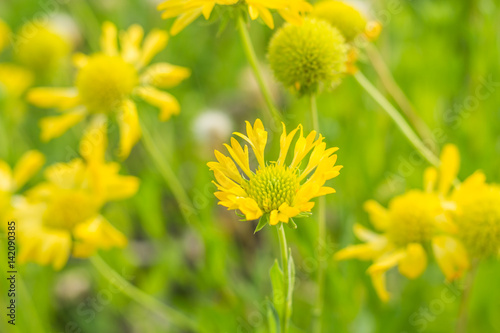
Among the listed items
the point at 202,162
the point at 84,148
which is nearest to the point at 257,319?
the point at 202,162

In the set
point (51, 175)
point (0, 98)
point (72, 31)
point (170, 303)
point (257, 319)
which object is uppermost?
point (72, 31)

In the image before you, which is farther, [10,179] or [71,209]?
[10,179]

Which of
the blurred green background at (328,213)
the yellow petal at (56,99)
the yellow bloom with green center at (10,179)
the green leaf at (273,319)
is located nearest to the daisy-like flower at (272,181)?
the green leaf at (273,319)

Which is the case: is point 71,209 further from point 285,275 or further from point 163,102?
point 285,275

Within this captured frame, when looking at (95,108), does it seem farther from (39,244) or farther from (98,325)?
(98,325)

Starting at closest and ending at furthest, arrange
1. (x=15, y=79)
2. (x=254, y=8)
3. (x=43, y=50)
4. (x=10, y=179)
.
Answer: (x=254, y=8) < (x=10, y=179) < (x=15, y=79) < (x=43, y=50)

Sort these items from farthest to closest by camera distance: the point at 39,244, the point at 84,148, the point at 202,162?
the point at 202,162, the point at 84,148, the point at 39,244

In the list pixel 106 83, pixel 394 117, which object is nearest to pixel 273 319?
pixel 394 117
